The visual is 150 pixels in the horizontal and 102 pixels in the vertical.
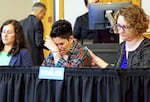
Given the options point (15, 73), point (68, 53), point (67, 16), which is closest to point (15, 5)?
point (67, 16)

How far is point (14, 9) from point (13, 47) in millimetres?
3506

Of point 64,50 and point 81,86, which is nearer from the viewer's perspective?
point 81,86

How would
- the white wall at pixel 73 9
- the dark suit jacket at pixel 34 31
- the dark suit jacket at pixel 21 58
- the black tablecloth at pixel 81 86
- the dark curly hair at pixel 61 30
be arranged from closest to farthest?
the black tablecloth at pixel 81 86
the dark curly hair at pixel 61 30
the dark suit jacket at pixel 21 58
the dark suit jacket at pixel 34 31
the white wall at pixel 73 9

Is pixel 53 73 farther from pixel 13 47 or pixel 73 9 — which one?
pixel 73 9

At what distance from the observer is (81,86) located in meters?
1.35

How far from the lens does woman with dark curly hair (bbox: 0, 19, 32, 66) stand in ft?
8.02

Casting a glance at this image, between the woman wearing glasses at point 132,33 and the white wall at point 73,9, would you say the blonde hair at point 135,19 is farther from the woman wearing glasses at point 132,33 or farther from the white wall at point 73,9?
the white wall at point 73,9

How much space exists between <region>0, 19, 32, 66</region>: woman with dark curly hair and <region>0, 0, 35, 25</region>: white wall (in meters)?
3.17

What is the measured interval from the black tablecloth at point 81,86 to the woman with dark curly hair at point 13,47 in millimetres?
977

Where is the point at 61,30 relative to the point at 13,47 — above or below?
above

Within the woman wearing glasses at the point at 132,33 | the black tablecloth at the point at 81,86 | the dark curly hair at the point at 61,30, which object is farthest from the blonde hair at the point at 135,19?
the black tablecloth at the point at 81,86

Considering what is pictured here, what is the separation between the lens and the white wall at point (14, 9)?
571cm

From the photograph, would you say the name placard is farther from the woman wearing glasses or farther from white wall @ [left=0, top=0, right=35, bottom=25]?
white wall @ [left=0, top=0, right=35, bottom=25]

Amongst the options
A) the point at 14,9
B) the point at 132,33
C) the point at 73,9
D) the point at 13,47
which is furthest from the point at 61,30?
the point at 14,9
